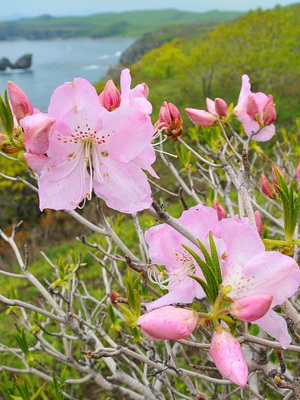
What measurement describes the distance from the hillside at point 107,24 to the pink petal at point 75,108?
250 feet

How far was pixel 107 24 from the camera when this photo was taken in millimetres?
103812

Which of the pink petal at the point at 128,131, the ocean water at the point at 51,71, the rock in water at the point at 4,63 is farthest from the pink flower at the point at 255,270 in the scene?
the rock in water at the point at 4,63

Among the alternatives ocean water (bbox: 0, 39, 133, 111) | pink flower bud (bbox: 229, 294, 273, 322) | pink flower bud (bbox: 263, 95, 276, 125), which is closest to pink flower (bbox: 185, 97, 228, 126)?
pink flower bud (bbox: 263, 95, 276, 125)

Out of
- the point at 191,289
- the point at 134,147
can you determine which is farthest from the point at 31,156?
the point at 191,289

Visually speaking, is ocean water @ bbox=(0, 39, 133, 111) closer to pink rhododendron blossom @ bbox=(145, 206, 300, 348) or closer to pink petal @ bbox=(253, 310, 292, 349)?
pink rhododendron blossom @ bbox=(145, 206, 300, 348)

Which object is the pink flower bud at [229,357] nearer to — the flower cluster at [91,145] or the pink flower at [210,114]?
the flower cluster at [91,145]

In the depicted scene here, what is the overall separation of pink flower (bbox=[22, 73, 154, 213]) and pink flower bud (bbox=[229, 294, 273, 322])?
270 mm

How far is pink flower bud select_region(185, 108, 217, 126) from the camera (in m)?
1.42

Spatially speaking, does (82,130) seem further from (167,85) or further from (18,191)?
(167,85)

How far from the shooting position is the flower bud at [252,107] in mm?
1431

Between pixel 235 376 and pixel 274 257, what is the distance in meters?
0.21

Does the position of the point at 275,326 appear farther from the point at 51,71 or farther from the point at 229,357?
the point at 51,71

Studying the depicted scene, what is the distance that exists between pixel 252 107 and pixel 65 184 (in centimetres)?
78

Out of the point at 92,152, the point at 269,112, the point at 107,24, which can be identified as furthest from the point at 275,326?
the point at 107,24
